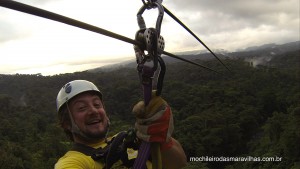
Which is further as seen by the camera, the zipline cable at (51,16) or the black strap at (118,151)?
the black strap at (118,151)

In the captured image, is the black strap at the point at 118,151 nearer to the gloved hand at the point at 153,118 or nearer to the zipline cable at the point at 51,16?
the gloved hand at the point at 153,118

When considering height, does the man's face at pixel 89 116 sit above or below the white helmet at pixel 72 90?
below

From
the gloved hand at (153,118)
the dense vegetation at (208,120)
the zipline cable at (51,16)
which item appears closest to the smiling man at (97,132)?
the gloved hand at (153,118)

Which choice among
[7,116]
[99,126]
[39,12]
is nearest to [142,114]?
[39,12]

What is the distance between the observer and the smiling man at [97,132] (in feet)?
5.68

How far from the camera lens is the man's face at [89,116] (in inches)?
104

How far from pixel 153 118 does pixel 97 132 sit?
1.06m

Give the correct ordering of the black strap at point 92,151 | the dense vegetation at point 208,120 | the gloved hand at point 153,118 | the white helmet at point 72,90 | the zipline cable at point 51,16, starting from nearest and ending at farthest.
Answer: the zipline cable at point 51,16, the gloved hand at point 153,118, the black strap at point 92,151, the white helmet at point 72,90, the dense vegetation at point 208,120

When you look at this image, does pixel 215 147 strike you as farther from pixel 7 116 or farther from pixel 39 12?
pixel 39 12

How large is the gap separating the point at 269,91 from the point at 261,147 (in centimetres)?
1964

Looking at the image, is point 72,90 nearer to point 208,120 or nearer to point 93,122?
point 93,122

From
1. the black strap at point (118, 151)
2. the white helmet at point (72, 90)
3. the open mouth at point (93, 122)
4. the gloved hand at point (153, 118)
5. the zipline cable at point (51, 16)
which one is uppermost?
the zipline cable at point (51, 16)

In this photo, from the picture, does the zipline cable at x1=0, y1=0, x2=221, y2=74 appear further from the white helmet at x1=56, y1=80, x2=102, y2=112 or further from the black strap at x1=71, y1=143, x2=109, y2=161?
the white helmet at x1=56, y1=80, x2=102, y2=112

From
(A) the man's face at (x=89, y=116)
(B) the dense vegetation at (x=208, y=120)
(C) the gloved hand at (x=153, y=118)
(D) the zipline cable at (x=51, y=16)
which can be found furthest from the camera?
(B) the dense vegetation at (x=208, y=120)
